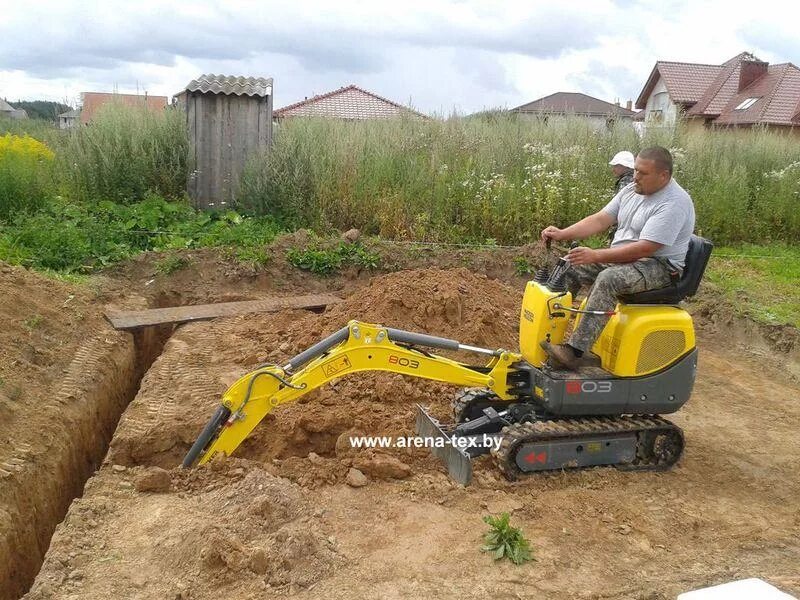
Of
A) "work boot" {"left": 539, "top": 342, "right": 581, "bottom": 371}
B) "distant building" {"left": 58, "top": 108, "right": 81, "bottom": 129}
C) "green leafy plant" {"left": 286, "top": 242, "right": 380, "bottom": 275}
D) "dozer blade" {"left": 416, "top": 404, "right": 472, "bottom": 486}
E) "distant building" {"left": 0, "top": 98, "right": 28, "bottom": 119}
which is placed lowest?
"dozer blade" {"left": 416, "top": 404, "right": 472, "bottom": 486}

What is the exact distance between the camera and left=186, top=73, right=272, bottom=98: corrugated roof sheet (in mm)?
12359

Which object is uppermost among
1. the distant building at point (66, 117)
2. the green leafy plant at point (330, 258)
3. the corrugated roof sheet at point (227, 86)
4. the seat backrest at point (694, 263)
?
the corrugated roof sheet at point (227, 86)

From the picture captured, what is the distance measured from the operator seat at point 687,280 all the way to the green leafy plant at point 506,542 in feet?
5.99

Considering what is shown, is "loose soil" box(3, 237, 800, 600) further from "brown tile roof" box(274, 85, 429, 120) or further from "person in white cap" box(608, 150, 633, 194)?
"brown tile roof" box(274, 85, 429, 120)

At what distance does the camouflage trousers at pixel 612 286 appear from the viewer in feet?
16.7

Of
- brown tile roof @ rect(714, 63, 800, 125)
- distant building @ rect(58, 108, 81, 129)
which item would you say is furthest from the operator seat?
brown tile roof @ rect(714, 63, 800, 125)

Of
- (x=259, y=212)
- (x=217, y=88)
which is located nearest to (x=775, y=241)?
(x=259, y=212)

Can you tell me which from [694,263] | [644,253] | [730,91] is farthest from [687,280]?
[730,91]

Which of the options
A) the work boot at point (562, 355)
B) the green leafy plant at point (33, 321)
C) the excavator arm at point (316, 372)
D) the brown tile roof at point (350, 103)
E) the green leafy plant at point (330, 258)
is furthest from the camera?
the brown tile roof at point (350, 103)

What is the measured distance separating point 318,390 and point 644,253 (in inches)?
119

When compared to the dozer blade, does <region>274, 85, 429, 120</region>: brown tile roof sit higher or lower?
higher

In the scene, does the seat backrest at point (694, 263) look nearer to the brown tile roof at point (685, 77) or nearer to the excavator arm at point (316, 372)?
the excavator arm at point (316, 372)

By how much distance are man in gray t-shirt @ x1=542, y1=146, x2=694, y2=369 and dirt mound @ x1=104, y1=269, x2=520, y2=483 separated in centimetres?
149

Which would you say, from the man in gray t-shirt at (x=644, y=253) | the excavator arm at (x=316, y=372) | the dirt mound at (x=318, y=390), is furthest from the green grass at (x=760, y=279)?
the excavator arm at (x=316, y=372)
